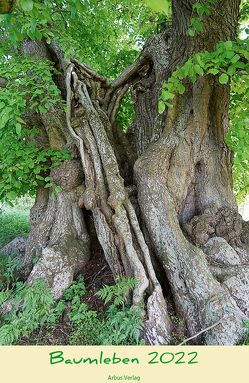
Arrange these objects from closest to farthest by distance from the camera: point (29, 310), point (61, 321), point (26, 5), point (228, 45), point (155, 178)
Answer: point (26, 5)
point (228, 45)
point (29, 310)
point (61, 321)
point (155, 178)

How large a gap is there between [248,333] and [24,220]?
775 cm

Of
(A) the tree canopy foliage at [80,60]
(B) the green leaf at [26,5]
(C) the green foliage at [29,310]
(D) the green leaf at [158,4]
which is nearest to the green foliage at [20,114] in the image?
(A) the tree canopy foliage at [80,60]

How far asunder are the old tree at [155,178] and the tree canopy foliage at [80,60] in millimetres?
44

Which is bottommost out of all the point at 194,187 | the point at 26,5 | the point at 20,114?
the point at 194,187

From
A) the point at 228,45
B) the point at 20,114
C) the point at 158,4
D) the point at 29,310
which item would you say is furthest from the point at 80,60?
the point at 29,310

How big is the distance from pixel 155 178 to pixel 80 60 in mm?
1941

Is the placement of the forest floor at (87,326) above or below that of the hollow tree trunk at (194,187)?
below

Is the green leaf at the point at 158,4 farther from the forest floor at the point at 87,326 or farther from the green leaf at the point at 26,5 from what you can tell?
the forest floor at the point at 87,326

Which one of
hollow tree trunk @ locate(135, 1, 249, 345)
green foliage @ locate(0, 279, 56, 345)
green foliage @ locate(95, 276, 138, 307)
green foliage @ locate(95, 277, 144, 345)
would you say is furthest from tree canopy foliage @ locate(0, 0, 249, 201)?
green foliage @ locate(95, 277, 144, 345)

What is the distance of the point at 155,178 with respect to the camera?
142 inches

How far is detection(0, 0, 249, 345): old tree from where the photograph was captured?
109 inches

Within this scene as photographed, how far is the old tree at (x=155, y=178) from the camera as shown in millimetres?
2771

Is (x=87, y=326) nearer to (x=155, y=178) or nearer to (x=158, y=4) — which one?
(x=155, y=178)

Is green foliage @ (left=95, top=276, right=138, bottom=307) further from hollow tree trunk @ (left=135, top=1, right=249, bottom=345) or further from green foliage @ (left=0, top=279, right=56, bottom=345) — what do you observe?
green foliage @ (left=0, top=279, right=56, bottom=345)
